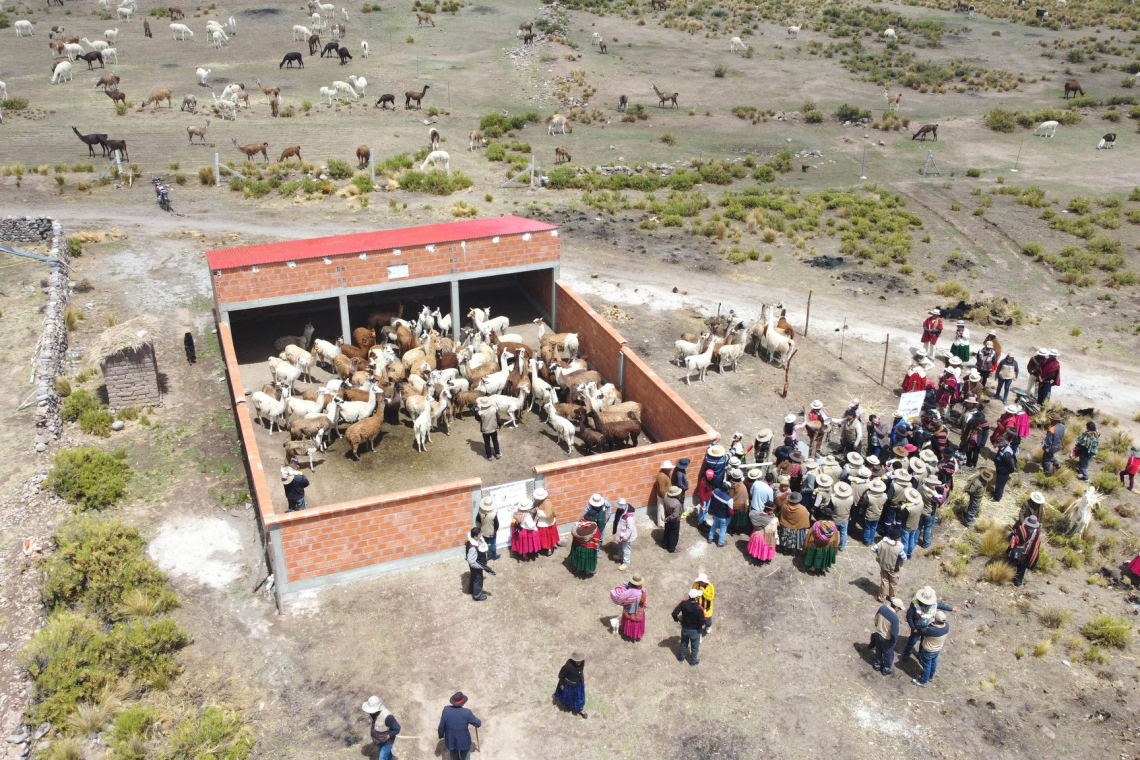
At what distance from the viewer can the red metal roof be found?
891 inches

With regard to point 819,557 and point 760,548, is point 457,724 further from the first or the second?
point 819,557

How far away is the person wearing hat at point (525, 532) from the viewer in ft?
51.2

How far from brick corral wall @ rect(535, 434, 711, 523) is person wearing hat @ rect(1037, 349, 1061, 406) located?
1121 cm

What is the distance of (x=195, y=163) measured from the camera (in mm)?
40125

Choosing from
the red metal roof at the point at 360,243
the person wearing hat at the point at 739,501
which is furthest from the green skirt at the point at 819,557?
the red metal roof at the point at 360,243

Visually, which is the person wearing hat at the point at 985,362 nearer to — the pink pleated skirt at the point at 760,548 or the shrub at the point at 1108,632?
the shrub at the point at 1108,632

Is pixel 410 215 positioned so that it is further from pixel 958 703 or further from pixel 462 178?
pixel 958 703

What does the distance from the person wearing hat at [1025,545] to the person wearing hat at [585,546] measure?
7.67 metres

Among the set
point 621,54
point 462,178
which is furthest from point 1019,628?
point 621,54

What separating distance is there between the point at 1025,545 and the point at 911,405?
16.4 feet

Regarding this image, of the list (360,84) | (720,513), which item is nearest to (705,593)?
(720,513)

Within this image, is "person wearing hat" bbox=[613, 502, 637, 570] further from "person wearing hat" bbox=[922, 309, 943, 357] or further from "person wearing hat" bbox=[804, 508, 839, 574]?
"person wearing hat" bbox=[922, 309, 943, 357]

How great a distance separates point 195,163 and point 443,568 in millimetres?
31932

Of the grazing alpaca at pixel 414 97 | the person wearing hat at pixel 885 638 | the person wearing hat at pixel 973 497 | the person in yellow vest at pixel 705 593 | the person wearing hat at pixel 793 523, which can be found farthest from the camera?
the grazing alpaca at pixel 414 97
